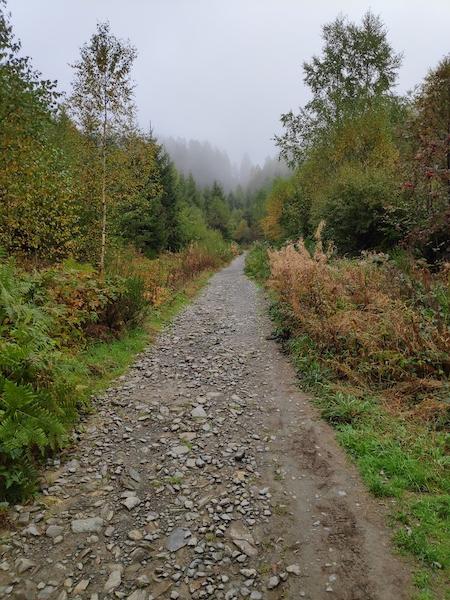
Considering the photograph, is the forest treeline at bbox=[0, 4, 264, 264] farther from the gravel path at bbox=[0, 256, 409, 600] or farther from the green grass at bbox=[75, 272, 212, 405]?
the gravel path at bbox=[0, 256, 409, 600]

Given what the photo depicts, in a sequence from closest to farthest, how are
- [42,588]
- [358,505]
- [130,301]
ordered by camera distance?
[42,588]
[358,505]
[130,301]

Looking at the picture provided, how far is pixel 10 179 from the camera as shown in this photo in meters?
7.97

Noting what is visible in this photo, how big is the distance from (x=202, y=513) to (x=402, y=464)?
2.05 meters

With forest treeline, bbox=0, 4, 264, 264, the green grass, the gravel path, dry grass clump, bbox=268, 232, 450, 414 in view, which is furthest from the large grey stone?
forest treeline, bbox=0, 4, 264, 264

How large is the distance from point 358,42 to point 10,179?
64.4 ft

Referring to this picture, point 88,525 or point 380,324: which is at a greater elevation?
point 380,324

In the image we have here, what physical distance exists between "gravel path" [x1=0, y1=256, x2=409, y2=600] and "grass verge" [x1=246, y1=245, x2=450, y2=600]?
162 millimetres

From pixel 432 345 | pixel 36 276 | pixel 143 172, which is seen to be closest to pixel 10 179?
pixel 36 276

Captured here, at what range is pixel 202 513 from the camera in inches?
138

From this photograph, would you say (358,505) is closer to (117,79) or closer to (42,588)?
(42,588)

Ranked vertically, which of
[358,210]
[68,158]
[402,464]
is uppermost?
Answer: [68,158]

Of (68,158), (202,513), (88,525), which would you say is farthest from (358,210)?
(88,525)

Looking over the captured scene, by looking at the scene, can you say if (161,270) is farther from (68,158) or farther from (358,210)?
(358,210)

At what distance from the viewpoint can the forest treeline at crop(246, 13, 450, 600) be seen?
3.69m
